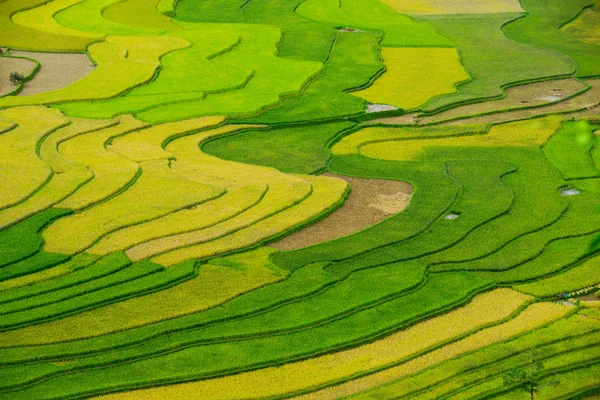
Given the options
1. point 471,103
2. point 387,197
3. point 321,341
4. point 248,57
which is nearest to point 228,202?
point 387,197

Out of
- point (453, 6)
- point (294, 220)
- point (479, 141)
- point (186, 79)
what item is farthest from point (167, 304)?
point (453, 6)

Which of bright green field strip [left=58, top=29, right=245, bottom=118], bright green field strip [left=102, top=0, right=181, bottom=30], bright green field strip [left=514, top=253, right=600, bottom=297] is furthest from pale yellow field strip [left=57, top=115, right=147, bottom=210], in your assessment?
bright green field strip [left=102, top=0, right=181, bottom=30]

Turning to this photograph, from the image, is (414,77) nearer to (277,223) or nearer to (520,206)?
(520,206)

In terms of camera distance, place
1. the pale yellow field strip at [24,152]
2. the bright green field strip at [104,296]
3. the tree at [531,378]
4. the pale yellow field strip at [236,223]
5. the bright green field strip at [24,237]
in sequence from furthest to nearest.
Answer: the pale yellow field strip at [24,152] < the pale yellow field strip at [236,223] < the bright green field strip at [24,237] < the bright green field strip at [104,296] < the tree at [531,378]

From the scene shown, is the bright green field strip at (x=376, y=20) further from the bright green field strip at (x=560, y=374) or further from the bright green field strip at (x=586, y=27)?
the bright green field strip at (x=560, y=374)

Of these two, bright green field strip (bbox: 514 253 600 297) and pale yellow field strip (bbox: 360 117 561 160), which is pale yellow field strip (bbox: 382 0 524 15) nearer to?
pale yellow field strip (bbox: 360 117 561 160)

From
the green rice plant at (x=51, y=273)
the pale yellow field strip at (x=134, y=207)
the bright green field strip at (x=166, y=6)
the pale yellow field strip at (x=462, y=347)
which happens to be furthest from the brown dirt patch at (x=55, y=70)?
the pale yellow field strip at (x=462, y=347)
